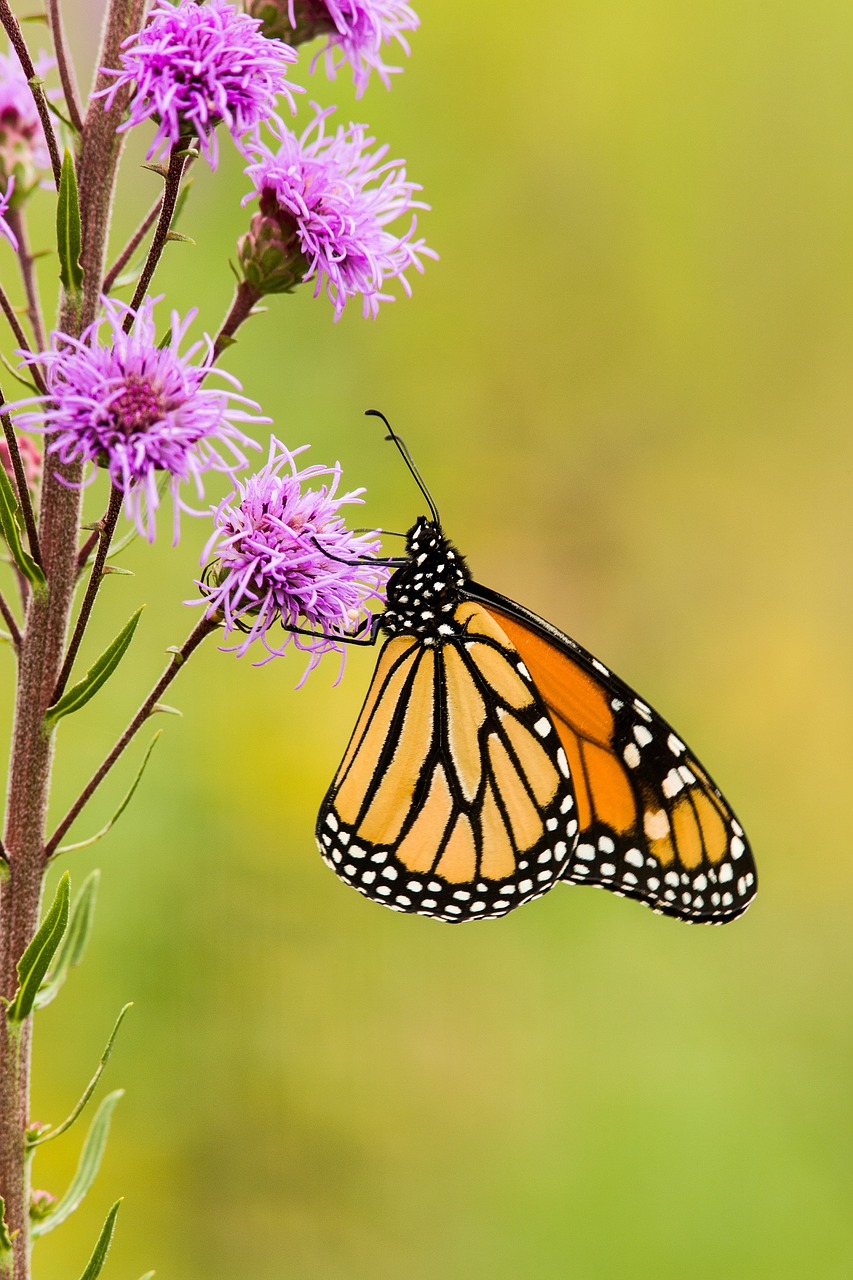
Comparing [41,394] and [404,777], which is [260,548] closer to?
[41,394]

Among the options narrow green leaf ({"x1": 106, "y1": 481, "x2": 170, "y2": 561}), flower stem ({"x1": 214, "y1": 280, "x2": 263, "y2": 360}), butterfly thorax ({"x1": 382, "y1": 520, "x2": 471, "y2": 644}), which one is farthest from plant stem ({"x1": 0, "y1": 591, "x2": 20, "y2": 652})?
butterfly thorax ({"x1": 382, "y1": 520, "x2": 471, "y2": 644})

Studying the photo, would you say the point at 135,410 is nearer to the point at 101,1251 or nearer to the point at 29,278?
the point at 29,278

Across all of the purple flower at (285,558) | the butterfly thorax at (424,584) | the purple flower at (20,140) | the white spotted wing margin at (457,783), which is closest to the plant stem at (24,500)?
the purple flower at (285,558)

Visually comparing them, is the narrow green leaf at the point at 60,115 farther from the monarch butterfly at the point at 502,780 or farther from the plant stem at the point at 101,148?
the monarch butterfly at the point at 502,780

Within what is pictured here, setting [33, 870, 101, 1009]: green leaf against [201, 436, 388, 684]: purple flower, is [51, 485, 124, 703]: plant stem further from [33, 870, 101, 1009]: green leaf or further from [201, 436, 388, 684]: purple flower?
[33, 870, 101, 1009]: green leaf

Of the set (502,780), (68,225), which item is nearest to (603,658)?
(502,780)

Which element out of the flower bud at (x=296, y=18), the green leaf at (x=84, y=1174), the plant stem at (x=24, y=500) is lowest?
the green leaf at (x=84, y=1174)
